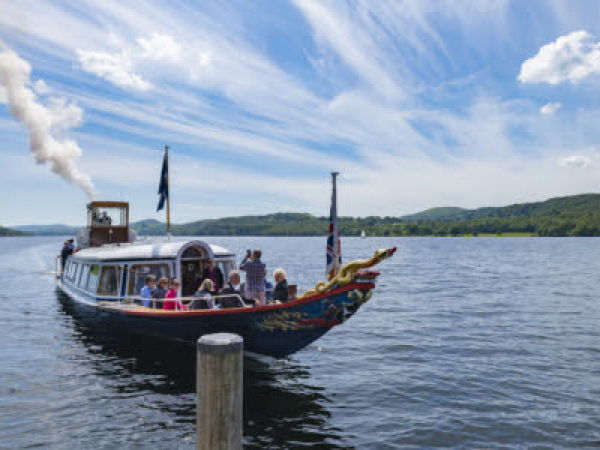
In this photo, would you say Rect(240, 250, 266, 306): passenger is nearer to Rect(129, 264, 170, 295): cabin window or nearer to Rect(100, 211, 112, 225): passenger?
Rect(129, 264, 170, 295): cabin window

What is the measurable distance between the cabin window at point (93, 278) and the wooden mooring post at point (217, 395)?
15.3 metres

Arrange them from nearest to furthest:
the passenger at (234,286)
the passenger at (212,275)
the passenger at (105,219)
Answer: the passenger at (234,286) → the passenger at (212,275) → the passenger at (105,219)

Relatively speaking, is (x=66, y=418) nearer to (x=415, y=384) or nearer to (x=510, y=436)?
(x=415, y=384)

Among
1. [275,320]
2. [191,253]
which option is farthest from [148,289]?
[275,320]

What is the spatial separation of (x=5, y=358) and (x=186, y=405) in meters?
9.27

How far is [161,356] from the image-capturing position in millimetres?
16672

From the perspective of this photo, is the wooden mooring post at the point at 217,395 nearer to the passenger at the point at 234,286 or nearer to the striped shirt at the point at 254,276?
the striped shirt at the point at 254,276

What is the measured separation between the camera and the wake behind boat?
1220 cm

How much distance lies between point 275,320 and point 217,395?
6.45m

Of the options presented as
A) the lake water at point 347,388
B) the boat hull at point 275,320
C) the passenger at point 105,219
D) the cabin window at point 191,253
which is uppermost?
the passenger at point 105,219

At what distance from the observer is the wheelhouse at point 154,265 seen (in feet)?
57.0

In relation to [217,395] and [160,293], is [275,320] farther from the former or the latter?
[217,395]

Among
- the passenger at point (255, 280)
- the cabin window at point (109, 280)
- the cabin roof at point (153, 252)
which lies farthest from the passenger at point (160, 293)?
the passenger at point (255, 280)

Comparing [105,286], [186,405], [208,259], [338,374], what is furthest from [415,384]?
[105,286]
